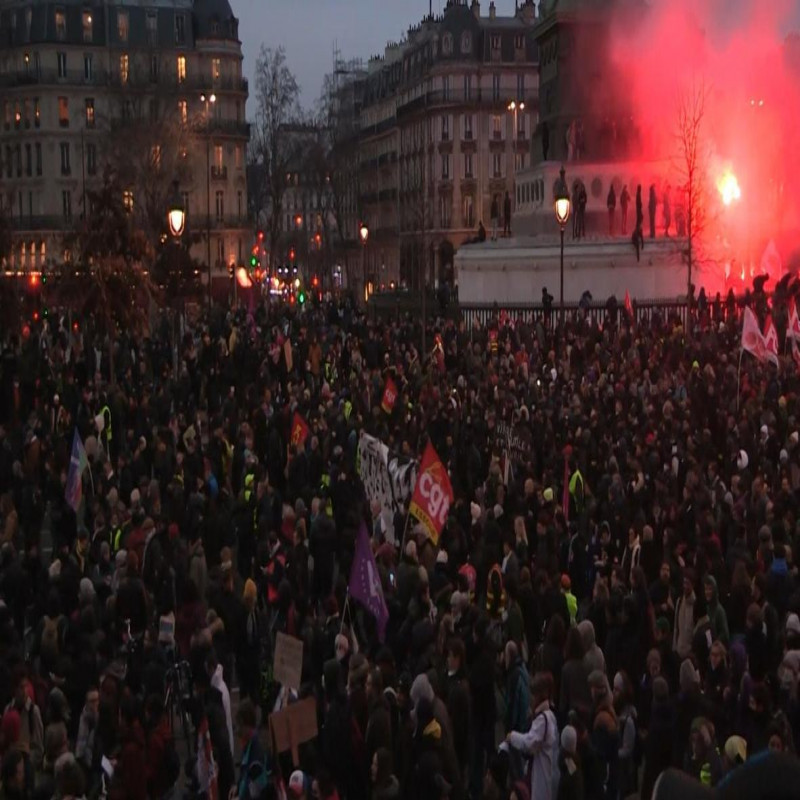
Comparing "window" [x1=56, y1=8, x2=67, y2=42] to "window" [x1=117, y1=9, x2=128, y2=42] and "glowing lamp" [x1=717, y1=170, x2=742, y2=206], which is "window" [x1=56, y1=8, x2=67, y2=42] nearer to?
"window" [x1=117, y1=9, x2=128, y2=42]

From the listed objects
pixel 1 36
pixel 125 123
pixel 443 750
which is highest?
pixel 1 36

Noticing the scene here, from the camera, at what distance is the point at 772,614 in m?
11.2

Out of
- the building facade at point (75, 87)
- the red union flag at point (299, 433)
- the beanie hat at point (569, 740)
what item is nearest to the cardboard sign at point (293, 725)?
the beanie hat at point (569, 740)

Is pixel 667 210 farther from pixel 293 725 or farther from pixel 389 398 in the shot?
pixel 293 725

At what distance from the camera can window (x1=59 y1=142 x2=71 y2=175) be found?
84562 mm

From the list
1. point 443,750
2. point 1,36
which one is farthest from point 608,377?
point 1,36

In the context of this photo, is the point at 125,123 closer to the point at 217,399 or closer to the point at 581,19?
the point at 581,19

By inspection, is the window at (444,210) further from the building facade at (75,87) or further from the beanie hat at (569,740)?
the beanie hat at (569,740)

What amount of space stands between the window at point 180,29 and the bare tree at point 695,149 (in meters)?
35.9

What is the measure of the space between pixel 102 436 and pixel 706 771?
14.6m

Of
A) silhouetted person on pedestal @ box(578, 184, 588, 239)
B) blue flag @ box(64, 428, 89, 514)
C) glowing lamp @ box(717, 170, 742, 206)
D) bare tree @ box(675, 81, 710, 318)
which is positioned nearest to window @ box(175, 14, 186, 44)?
bare tree @ box(675, 81, 710, 318)

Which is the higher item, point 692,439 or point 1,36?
point 1,36

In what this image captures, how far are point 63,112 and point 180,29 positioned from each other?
7.66 meters

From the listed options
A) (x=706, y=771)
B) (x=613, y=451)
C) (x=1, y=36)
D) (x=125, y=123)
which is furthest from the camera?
(x=1, y=36)
